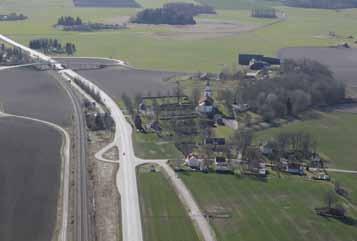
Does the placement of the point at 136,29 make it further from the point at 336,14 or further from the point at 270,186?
the point at 270,186

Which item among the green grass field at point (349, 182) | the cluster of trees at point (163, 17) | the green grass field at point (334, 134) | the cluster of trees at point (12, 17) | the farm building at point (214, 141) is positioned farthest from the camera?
the cluster of trees at point (12, 17)

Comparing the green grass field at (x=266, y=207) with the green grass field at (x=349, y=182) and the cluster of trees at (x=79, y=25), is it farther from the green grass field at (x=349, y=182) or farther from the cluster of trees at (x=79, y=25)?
the cluster of trees at (x=79, y=25)

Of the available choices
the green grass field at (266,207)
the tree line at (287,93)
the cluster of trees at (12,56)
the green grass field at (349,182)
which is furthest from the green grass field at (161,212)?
the cluster of trees at (12,56)

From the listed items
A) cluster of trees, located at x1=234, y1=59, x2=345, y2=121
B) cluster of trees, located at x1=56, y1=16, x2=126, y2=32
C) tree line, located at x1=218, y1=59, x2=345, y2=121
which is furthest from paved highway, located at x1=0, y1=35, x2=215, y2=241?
cluster of trees, located at x1=56, y1=16, x2=126, y2=32

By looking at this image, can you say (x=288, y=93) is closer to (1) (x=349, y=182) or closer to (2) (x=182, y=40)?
(1) (x=349, y=182)

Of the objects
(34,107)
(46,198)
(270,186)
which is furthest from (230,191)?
(34,107)

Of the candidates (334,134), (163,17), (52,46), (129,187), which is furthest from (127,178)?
(163,17)
